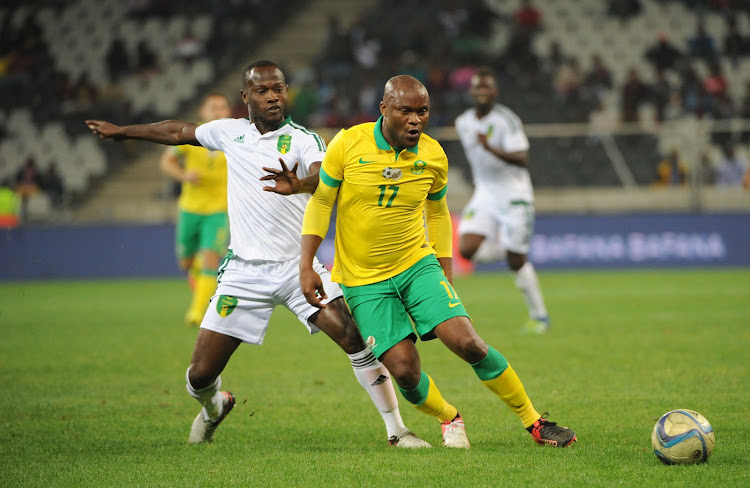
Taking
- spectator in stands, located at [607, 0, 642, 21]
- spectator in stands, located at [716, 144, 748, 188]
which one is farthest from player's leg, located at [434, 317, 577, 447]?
spectator in stands, located at [607, 0, 642, 21]

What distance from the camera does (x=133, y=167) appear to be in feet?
83.0

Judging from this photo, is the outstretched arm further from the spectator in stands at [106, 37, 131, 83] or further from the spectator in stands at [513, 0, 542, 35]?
the spectator in stands at [106, 37, 131, 83]

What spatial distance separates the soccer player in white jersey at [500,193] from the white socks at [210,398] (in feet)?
19.0

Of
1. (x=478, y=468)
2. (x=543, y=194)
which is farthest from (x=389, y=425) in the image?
(x=543, y=194)

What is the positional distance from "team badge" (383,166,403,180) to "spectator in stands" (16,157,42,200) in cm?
1856

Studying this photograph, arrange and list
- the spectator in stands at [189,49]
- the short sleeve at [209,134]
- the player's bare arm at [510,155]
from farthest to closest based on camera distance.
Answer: the spectator in stands at [189,49], the player's bare arm at [510,155], the short sleeve at [209,134]

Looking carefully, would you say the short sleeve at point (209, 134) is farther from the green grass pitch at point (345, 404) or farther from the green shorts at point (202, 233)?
the green shorts at point (202, 233)

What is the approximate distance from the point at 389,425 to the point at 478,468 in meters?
0.94

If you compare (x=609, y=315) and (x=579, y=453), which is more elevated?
(x=579, y=453)

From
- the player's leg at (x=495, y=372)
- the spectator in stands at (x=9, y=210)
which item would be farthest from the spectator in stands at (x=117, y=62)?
the player's leg at (x=495, y=372)

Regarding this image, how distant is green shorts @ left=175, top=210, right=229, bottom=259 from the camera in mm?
12062

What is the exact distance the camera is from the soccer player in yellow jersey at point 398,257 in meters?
5.51

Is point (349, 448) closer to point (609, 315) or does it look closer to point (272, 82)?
point (272, 82)

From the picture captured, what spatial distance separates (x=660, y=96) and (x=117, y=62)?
15205 millimetres
